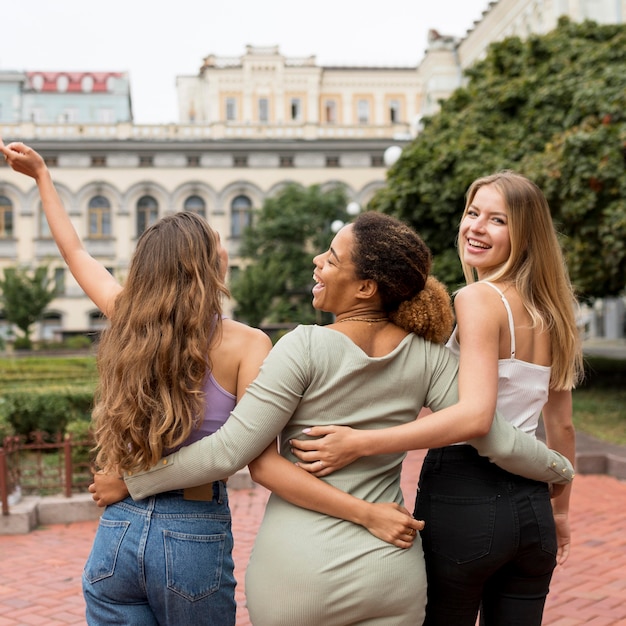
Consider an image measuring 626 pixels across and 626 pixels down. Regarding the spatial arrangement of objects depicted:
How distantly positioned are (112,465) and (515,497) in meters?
1.11

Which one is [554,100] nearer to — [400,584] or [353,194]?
[400,584]

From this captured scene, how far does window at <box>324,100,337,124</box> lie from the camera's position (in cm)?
4666

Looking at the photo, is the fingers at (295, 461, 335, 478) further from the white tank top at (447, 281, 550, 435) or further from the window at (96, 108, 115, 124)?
the window at (96, 108, 115, 124)

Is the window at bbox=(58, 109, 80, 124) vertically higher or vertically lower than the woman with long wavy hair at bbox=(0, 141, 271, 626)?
higher

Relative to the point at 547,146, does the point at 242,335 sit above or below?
below

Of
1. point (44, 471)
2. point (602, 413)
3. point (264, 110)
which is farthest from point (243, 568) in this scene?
point (264, 110)

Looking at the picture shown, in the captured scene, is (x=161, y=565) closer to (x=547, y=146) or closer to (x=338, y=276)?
(x=338, y=276)

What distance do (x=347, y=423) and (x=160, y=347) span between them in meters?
0.52

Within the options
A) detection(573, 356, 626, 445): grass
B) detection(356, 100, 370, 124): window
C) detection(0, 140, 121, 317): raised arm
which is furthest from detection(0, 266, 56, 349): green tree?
detection(0, 140, 121, 317): raised arm

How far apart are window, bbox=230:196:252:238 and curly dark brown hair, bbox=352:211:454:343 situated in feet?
123

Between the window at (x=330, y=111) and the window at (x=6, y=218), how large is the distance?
19.5m

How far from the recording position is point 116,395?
199 centimetres

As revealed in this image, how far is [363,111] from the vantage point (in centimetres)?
4706

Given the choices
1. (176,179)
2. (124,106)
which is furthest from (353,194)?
(124,106)
